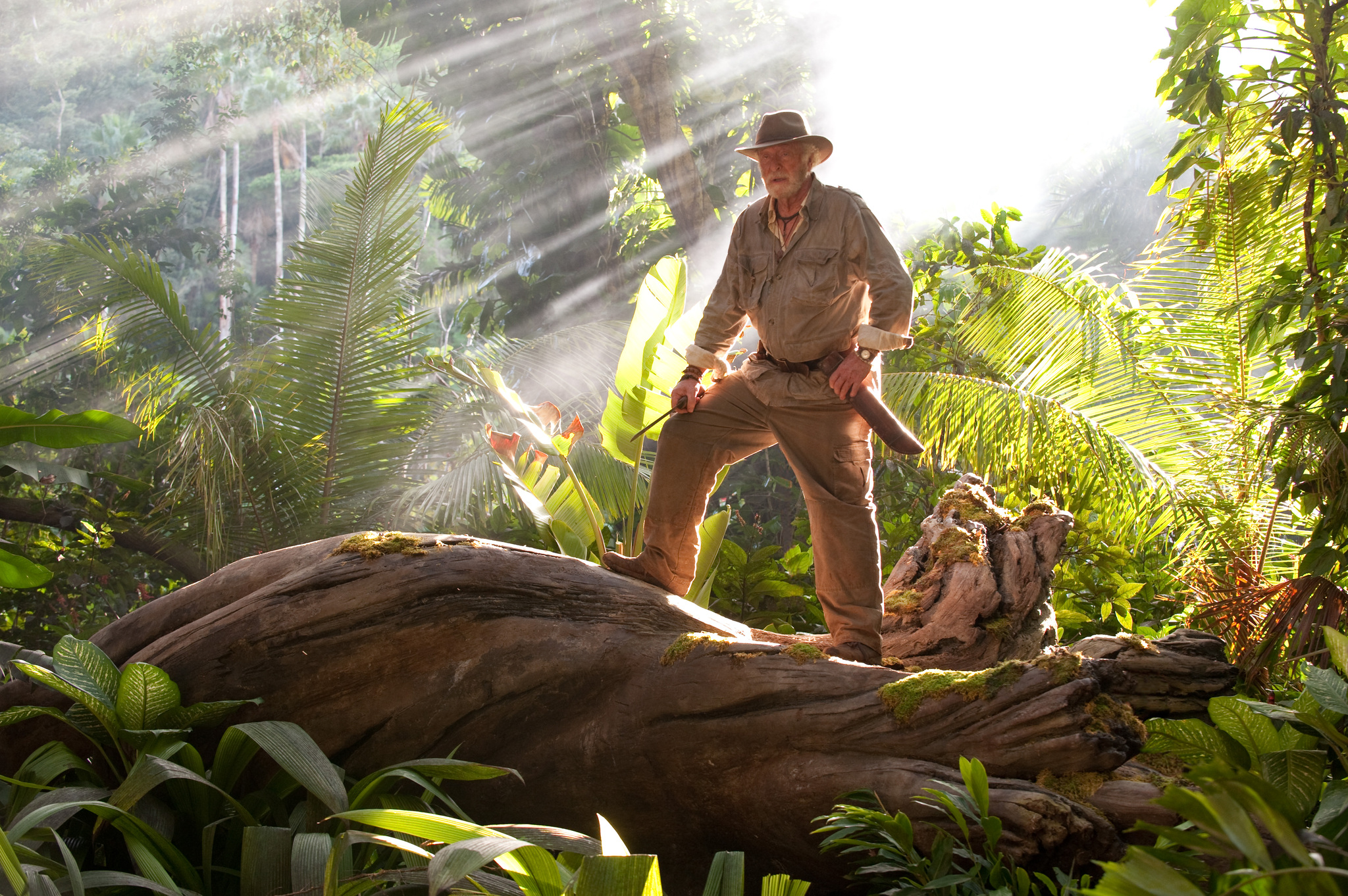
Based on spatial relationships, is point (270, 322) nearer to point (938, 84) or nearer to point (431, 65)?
point (431, 65)

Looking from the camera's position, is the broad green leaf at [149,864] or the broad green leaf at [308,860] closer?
the broad green leaf at [308,860]

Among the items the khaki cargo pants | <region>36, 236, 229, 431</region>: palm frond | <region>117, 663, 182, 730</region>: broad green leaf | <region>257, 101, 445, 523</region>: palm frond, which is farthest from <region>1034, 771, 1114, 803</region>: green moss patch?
<region>36, 236, 229, 431</region>: palm frond

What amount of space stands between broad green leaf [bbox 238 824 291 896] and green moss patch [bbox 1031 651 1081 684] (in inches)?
84.2

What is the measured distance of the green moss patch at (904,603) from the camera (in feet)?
13.2

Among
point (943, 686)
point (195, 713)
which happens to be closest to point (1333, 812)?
point (943, 686)

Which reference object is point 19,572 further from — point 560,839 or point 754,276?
point 754,276

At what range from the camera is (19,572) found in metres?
3.35

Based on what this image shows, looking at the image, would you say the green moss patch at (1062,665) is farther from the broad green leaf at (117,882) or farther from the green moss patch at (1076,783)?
the broad green leaf at (117,882)

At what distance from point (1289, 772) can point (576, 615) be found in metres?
2.13

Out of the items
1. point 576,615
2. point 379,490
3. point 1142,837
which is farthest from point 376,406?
point 1142,837

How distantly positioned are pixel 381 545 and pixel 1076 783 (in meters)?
2.36

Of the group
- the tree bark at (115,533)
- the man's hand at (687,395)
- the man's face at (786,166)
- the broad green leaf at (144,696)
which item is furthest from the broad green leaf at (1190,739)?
the tree bark at (115,533)

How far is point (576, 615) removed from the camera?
10.7ft

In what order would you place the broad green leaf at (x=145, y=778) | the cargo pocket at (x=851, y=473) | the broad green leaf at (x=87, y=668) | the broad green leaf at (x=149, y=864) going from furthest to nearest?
the cargo pocket at (x=851, y=473)
the broad green leaf at (x=87, y=668)
the broad green leaf at (x=145, y=778)
the broad green leaf at (x=149, y=864)
